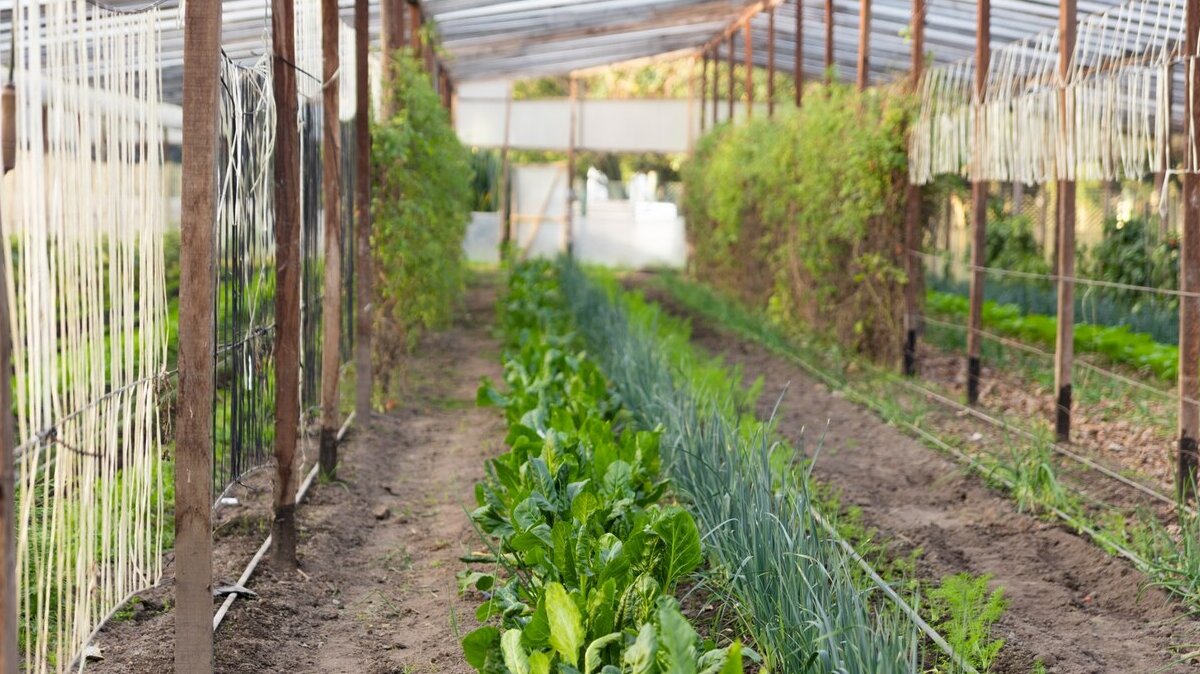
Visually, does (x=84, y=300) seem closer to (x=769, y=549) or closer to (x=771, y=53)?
(x=769, y=549)

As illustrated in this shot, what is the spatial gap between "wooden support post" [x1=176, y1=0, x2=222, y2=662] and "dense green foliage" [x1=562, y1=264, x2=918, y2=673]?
1337 mm

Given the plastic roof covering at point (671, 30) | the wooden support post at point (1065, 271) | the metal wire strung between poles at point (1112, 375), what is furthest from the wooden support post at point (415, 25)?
the wooden support post at point (1065, 271)

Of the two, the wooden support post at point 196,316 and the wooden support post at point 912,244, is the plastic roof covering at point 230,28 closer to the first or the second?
the wooden support post at point 196,316

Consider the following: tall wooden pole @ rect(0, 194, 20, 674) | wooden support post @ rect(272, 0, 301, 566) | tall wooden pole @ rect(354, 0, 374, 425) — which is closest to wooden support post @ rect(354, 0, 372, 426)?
tall wooden pole @ rect(354, 0, 374, 425)

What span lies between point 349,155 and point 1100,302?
25.3ft

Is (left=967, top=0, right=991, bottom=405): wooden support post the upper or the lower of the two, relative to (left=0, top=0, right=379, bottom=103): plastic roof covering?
lower

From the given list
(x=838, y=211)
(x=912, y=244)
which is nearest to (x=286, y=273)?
(x=912, y=244)

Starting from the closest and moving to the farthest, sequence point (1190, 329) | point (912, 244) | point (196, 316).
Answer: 1. point (196, 316)
2. point (1190, 329)
3. point (912, 244)

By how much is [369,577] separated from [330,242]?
5.95ft

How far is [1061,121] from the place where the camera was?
668cm

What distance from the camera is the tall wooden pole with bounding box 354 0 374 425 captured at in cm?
671

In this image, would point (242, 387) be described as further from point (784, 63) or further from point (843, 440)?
Answer: point (784, 63)

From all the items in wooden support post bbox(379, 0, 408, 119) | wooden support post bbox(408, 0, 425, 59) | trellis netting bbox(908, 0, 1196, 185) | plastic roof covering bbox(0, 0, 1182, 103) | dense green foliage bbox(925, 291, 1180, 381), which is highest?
plastic roof covering bbox(0, 0, 1182, 103)

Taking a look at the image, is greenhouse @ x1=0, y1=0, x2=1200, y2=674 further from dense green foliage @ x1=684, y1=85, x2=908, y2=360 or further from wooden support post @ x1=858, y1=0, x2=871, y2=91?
wooden support post @ x1=858, y1=0, x2=871, y2=91
